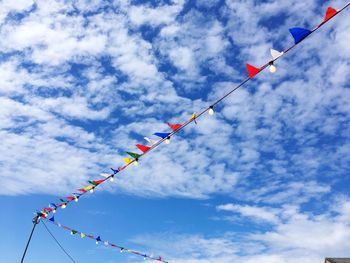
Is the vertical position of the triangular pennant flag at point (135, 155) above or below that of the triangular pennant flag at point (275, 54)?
below

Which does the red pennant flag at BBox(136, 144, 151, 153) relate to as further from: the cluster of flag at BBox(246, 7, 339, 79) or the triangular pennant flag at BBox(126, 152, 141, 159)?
the cluster of flag at BBox(246, 7, 339, 79)

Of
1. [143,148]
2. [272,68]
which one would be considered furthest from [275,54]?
[143,148]

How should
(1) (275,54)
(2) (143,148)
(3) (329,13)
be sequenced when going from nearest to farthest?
1. (3) (329,13)
2. (1) (275,54)
3. (2) (143,148)

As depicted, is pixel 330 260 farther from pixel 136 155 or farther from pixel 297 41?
pixel 297 41

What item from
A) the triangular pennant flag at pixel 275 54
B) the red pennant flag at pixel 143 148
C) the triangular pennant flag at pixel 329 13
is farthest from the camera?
the red pennant flag at pixel 143 148

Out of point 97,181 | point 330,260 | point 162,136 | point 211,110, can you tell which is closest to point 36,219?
point 97,181

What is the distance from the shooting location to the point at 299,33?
629cm

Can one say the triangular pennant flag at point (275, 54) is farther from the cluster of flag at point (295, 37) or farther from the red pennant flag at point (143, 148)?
the red pennant flag at point (143, 148)

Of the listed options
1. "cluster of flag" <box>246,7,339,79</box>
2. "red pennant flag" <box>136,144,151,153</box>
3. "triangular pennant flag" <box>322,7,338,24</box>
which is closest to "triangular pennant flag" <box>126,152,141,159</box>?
"red pennant flag" <box>136,144,151,153</box>

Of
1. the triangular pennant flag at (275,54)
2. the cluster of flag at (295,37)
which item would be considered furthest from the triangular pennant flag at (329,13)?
the triangular pennant flag at (275,54)

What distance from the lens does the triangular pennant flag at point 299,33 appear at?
246 inches

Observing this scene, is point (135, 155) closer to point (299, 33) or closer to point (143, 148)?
point (143, 148)

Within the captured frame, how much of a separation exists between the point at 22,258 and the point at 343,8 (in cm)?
1708

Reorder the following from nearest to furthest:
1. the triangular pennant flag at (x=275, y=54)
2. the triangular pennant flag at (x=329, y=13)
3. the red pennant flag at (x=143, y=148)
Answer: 1. the triangular pennant flag at (x=329, y=13)
2. the triangular pennant flag at (x=275, y=54)
3. the red pennant flag at (x=143, y=148)
